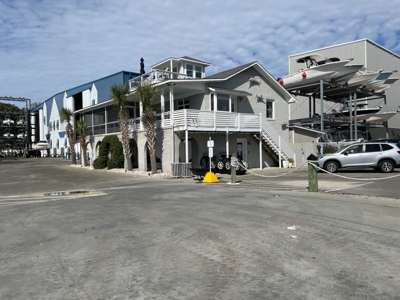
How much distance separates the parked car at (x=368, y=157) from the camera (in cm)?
1742

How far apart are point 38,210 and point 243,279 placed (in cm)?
706

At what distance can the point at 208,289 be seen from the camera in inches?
154

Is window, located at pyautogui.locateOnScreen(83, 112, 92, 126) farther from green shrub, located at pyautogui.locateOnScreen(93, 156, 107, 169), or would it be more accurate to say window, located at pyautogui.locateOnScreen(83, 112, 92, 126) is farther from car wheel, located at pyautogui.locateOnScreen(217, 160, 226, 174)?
car wheel, located at pyautogui.locateOnScreen(217, 160, 226, 174)

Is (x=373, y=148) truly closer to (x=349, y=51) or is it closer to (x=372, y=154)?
(x=372, y=154)

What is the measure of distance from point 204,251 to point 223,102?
20.1 m

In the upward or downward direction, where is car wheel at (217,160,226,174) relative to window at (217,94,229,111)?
downward

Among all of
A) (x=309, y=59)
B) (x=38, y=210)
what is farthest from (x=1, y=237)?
(x=309, y=59)

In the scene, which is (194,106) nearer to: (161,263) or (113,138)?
(113,138)

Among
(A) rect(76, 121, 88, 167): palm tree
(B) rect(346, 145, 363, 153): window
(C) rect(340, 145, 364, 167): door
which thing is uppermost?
(A) rect(76, 121, 88, 167): palm tree

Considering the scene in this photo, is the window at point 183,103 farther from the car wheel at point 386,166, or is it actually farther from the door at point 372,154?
the car wheel at point 386,166

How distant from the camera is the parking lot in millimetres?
3957

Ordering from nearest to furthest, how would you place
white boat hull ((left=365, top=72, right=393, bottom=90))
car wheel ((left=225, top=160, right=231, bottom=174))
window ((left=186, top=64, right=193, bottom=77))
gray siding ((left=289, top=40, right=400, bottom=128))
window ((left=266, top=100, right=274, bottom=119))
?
car wheel ((left=225, top=160, right=231, bottom=174)) → window ((left=186, top=64, right=193, bottom=77)) → window ((left=266, top=100, right=274, bottom=119)) → white boat hull ((left=365, top=72, right=393, bottom=90)) → gray siding ((left=289, top=40, right=400, bottom=128))

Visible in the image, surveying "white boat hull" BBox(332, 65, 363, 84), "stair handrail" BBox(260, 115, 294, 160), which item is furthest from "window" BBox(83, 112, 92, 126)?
"white boat hull" BBox(332, 65, 363, 84)

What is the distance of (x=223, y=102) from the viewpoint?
24.7m
